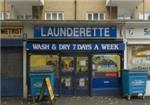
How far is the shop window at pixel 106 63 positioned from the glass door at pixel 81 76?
15.4 inches

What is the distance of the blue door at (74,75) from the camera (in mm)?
20000

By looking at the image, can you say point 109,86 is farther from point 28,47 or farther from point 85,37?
point 28,47

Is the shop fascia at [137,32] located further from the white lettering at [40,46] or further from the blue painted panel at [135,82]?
the white lettering at [40,46]

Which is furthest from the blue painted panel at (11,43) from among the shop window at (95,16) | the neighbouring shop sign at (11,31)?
the shop window at (95,16)

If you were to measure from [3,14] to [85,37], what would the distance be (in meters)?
8.10

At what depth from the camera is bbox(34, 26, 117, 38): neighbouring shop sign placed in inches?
778

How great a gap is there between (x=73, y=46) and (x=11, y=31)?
293 centimetres

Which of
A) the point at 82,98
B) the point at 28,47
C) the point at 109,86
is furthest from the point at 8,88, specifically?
the point at 109,86

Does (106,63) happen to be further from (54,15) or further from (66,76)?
(54,15)

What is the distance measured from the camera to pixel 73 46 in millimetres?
A: 19781

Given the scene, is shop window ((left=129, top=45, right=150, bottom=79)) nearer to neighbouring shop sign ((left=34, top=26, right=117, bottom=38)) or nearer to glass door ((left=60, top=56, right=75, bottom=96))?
neighbouring shop sign ((left=34, top=26, right=117, bottom=38))

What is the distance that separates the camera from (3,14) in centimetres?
2620

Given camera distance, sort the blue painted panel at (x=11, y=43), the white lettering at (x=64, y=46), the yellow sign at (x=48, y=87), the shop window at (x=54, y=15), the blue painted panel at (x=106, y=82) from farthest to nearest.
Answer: the shop window at (x=54, y=15) → the blue painted panel at (x=106, y=82) → the white lettering at (x=64, y=46) → the blue painted panel at (x=11, y=43) → the yellow sign at (x=48, y=87)

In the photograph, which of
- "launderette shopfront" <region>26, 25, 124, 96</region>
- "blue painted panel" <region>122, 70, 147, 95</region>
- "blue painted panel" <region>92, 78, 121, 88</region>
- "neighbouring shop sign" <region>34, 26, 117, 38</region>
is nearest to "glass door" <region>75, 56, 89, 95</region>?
"launderette shopfront" <region>26, 25, 124, 96</region>
